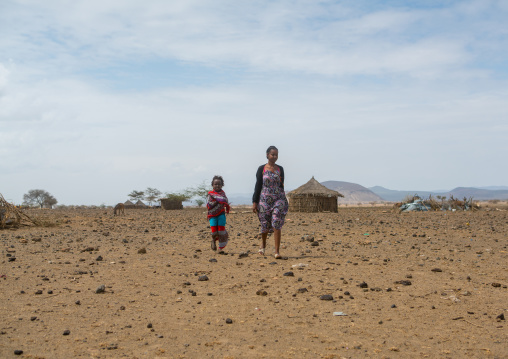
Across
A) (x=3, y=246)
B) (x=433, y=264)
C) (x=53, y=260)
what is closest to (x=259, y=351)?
(x=433, y=264)

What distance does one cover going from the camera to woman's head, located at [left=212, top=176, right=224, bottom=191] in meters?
9.95

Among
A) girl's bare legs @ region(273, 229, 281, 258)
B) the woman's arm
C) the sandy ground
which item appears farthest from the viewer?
the woman's arm

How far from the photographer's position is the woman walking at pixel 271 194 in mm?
8805

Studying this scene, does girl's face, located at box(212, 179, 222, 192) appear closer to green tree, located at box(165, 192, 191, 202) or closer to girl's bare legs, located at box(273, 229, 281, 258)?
girl's bare legs, located at box(273, 229, 281, 258)

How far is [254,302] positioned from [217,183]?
429 cm

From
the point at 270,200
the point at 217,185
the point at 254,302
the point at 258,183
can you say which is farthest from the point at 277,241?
the point at 254,302

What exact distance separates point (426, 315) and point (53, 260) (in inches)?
258

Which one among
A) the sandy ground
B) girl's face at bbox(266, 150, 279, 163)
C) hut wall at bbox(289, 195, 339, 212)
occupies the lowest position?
the sandy ground

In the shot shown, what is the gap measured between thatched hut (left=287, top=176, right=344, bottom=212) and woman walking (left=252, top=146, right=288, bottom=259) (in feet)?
60.2

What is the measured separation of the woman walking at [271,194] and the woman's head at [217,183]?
1138 millimetres

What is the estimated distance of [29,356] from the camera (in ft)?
14.2

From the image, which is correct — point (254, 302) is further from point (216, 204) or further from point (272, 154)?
point (216, 204)

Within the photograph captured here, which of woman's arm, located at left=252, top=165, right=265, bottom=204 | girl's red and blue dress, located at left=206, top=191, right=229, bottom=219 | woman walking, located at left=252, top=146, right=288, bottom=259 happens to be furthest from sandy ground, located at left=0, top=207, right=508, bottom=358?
woman's arm, located at left=252, top=165, right=265, bottom=204

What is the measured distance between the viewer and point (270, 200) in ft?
29.4
